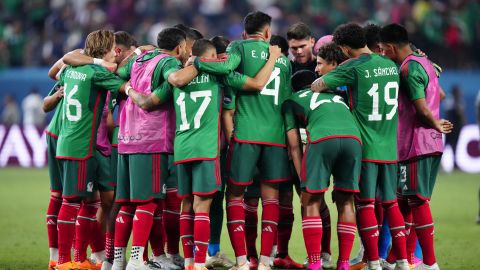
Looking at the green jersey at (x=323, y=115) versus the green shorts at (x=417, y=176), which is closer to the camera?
the green jersey at (x=323, y=115)

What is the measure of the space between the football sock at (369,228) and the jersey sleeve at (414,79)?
120 centimetres

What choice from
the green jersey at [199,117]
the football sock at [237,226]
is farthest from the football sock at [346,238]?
the green jersey at [199,117]

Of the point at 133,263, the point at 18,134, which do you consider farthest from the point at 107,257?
the point at 18,134

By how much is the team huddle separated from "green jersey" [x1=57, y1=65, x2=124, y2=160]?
0.04ft

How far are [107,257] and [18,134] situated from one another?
551 inches

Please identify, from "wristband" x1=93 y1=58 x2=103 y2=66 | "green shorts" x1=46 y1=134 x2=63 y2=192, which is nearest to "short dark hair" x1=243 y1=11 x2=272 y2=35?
"wristband" x1=93 y1=58 x2=103 y2=66

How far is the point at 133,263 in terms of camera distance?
864 centimetres

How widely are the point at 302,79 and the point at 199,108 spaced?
130cm

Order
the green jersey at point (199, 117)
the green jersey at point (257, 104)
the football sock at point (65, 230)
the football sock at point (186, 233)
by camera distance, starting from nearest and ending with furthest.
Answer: the green jersey at point (199, 117) → the football sock at point (186, 233) → the green jersey at point (257, 104) → the football sock at point (65, 230)

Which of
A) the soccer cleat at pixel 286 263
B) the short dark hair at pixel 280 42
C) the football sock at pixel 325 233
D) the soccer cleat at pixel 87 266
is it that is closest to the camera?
the soccer cleat at pixel 87 266

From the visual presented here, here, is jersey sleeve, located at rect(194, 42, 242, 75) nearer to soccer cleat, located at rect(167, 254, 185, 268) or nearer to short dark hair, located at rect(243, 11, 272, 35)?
short dark hair, located at rect(243, 11, 272, 35)

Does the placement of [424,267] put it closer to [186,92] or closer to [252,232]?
[252,232]

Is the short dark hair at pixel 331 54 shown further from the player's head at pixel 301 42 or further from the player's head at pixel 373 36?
the player's head at pixel 301 42

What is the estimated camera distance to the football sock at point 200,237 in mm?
8570
